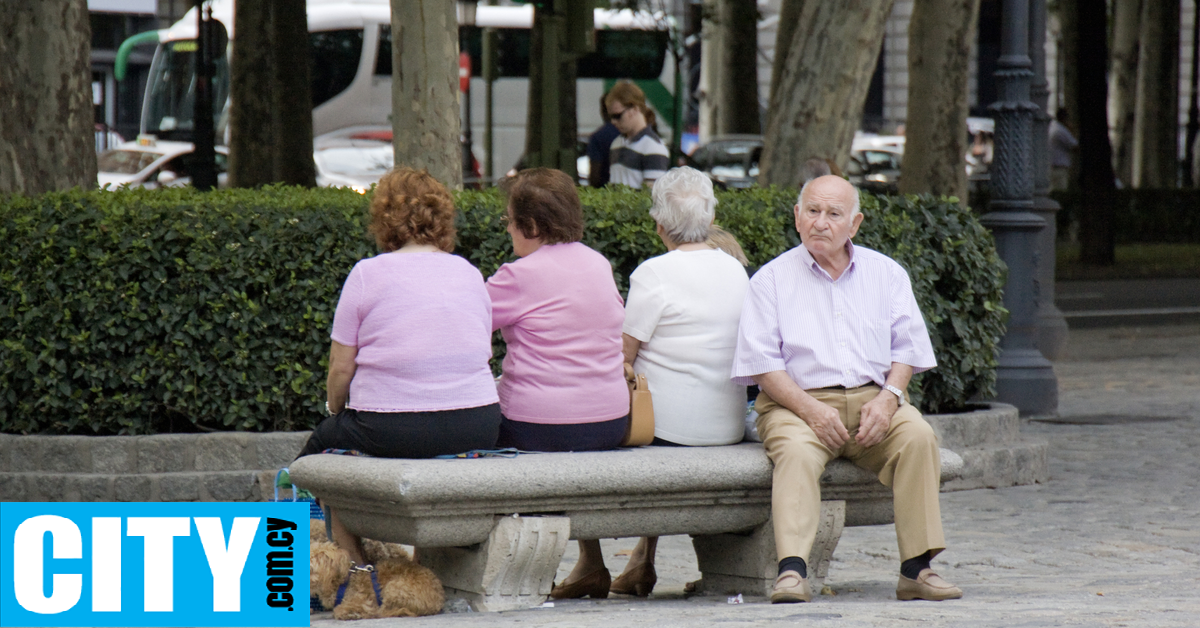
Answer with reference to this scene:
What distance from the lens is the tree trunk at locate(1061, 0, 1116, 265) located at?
893 inches

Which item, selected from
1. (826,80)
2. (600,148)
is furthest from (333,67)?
(826,80)

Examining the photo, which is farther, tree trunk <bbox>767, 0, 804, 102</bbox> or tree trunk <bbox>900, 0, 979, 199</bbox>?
tree trunk <bbox>767, 0, 804, 102</bbox>

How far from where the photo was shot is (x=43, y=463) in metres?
7.23

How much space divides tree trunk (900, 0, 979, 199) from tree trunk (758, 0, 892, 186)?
3.63 meters

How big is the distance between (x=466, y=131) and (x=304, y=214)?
18788mm

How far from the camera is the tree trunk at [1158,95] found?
3152 centimetres

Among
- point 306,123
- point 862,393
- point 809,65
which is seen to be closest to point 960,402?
point 809,65

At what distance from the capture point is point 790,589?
16.8 feet

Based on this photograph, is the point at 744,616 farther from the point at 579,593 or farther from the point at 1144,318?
the point at 1144,318

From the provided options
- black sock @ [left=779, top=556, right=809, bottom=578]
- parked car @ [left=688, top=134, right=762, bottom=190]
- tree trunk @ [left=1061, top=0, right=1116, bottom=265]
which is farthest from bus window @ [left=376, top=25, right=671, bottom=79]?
black sock @ [left=779, top=556, right=809, bottom=578]

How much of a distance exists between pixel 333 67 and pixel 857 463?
87.4 ft

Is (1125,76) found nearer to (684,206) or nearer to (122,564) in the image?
(684,206)

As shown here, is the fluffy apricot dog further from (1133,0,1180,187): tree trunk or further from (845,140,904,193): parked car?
(1133,0,1180,187): tree trunk

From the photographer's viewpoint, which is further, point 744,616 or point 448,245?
point 448,245
